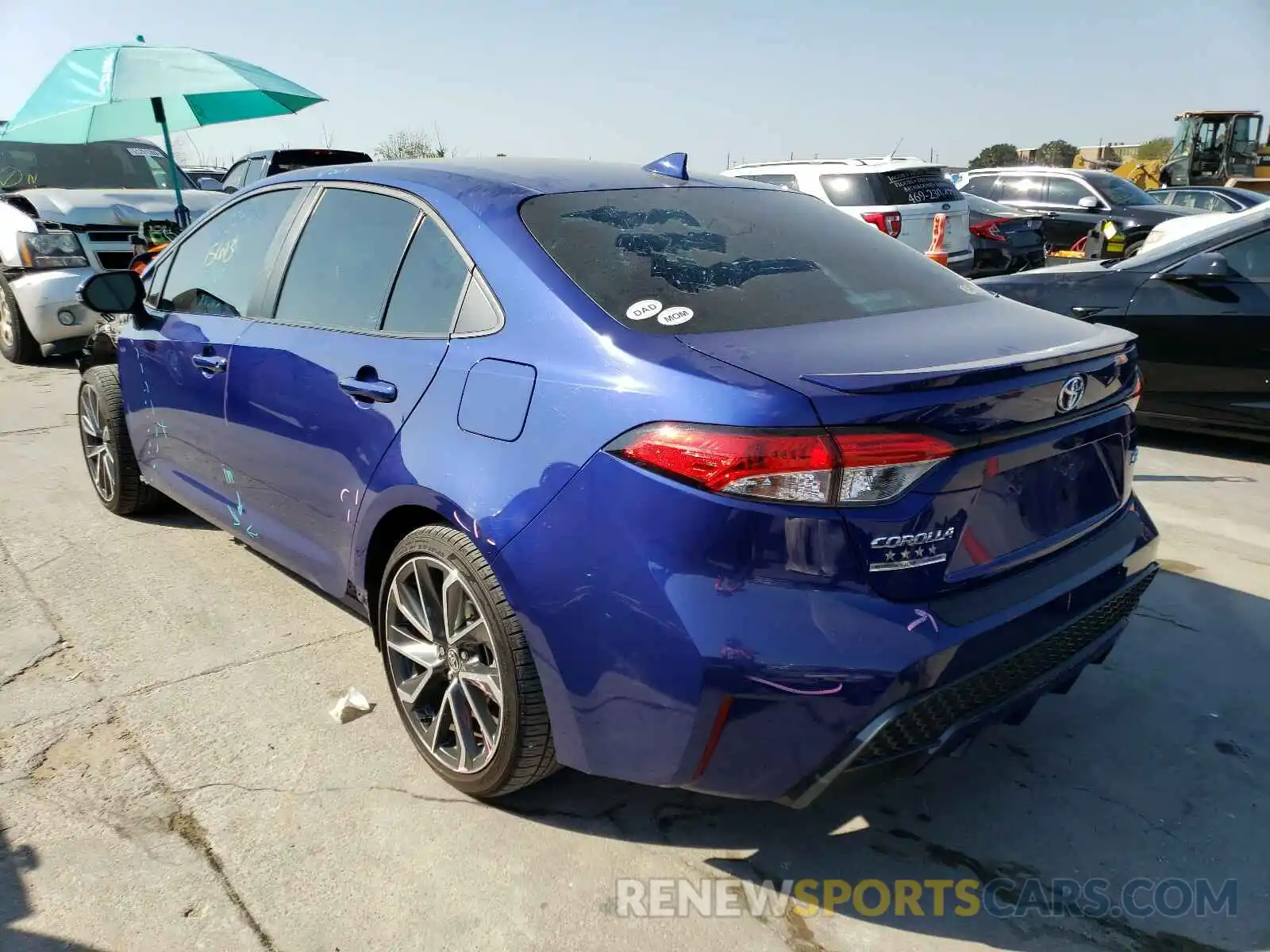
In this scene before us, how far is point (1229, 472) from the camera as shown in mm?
5520

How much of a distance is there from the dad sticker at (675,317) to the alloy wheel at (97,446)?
3.39m

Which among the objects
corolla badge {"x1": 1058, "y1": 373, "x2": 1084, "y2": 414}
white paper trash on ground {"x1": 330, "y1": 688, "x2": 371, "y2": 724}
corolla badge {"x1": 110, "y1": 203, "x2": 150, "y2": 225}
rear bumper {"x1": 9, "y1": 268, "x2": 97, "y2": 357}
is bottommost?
white paper trash on ground {"x1": 330, "y1": 688, "x2": 371, "y2": 724}

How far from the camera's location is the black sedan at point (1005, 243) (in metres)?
12.0

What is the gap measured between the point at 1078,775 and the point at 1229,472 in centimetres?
366

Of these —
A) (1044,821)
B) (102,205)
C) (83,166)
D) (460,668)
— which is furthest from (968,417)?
(83,166)

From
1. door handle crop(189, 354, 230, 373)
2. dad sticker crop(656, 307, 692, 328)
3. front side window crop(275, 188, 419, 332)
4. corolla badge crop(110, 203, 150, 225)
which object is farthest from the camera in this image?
corolla badge crop(110, 203, 150, 225)

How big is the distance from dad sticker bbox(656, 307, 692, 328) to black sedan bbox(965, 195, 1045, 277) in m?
10.4

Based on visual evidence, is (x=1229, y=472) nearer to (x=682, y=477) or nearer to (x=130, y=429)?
(x=682, y=477)

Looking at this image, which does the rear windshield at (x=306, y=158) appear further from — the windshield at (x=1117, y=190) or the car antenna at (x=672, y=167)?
the windshield at (x=1117, y=190)

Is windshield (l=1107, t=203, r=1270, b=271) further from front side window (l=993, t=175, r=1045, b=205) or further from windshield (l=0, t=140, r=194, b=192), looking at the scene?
front side window (l=993, t=175, r=1045, b=205)

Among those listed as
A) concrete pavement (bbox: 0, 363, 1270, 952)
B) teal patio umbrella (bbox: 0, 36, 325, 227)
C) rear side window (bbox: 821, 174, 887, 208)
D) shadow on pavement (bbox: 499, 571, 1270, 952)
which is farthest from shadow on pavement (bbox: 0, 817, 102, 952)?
rear side window (bbox: 821, 174, 887, 208)

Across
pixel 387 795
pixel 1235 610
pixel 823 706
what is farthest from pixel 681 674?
pixel 1235 610

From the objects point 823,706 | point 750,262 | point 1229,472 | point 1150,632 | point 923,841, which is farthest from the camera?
point 1229,472

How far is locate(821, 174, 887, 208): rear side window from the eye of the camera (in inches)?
359
